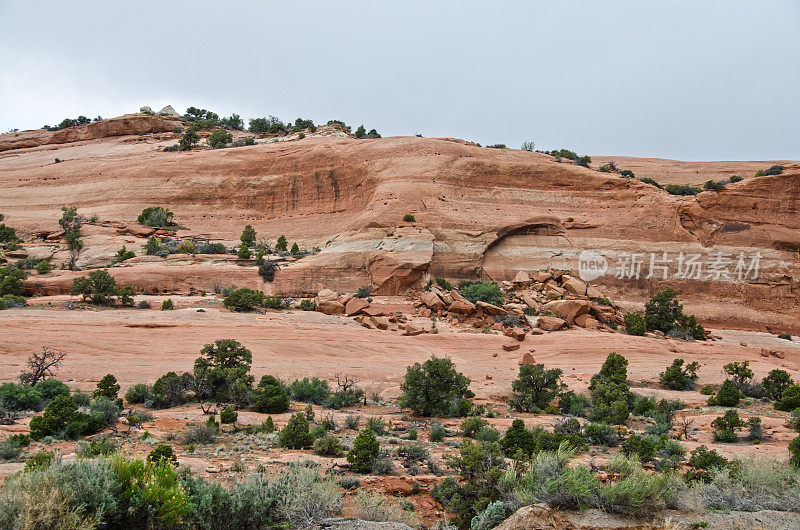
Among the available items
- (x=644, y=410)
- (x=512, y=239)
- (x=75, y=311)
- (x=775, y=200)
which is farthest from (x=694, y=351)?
(x=75, y=311)

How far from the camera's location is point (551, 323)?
77.1ft

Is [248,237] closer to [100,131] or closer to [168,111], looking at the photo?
Answer: [100,131]

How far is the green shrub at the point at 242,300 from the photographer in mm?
23188

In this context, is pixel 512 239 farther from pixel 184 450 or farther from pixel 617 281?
pixel 184 450

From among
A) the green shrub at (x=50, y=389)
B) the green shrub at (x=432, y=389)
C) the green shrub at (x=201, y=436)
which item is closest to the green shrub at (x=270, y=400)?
the green shrub at (x=201, y=436)

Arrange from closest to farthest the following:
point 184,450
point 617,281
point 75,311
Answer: point 184,450, point 75,311, point 617,281

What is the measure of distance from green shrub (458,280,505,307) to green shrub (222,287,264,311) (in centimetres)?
1153

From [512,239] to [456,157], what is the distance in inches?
304

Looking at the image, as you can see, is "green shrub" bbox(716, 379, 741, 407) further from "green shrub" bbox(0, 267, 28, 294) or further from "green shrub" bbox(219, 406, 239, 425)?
"green shrub" bbox(0, 267, 28, 294)

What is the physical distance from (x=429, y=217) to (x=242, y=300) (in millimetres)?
13078

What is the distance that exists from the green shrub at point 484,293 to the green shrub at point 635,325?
6548 millimetres

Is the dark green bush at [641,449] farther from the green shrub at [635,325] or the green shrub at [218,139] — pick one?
the green shrub at [218,139]

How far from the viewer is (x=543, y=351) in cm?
2117

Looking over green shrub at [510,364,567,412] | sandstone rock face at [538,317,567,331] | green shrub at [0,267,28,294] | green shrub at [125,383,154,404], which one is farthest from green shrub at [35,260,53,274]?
sandstone rock face at [538,317,567,331]
